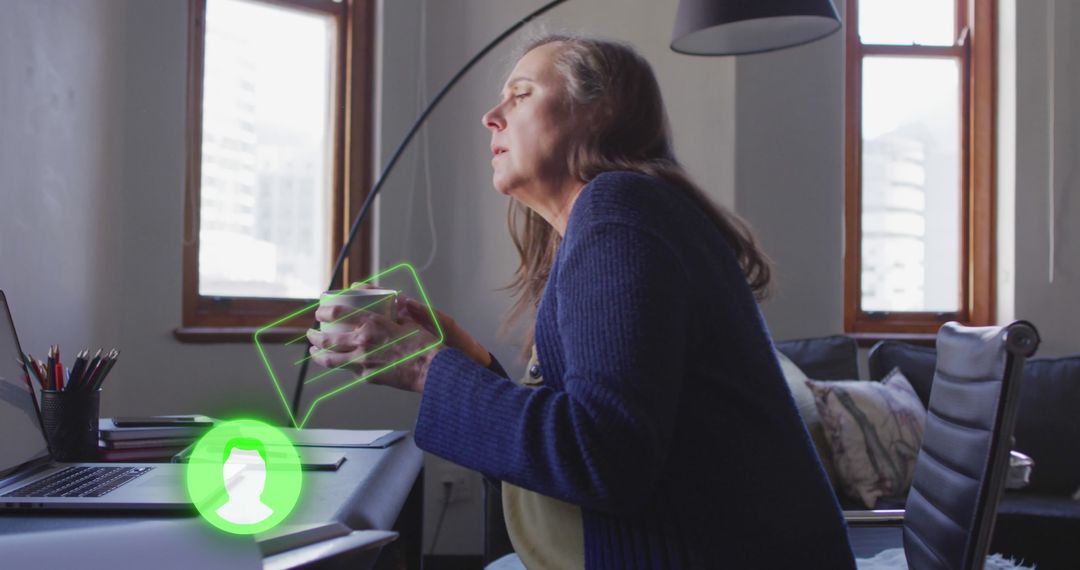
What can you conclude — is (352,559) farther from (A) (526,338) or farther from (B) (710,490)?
(A) (526,338)

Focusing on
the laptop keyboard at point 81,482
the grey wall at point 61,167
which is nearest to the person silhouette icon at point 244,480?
the laptop keyboard at point 81,482

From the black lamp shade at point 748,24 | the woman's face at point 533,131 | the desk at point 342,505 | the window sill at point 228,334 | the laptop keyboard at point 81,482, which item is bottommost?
the desk at point 342,505

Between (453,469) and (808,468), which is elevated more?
(808,468)

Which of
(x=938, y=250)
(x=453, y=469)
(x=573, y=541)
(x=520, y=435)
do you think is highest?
(x=938, y=250)

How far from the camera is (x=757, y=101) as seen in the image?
3404mm

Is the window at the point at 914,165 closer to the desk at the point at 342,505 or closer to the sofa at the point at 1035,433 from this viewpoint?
the sofa at the point at 1035,433

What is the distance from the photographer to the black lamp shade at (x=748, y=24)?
2074 millimetres

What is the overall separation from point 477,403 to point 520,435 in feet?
0.22

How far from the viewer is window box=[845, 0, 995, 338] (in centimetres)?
367

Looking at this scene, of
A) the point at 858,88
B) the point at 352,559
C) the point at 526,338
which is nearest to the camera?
the point at 352,559

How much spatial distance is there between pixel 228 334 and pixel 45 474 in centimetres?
179

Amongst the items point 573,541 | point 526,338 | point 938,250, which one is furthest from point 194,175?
point 938,250

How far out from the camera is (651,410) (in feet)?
2.72

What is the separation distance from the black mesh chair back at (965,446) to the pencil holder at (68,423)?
126 centimetres
